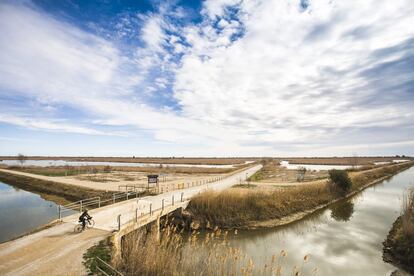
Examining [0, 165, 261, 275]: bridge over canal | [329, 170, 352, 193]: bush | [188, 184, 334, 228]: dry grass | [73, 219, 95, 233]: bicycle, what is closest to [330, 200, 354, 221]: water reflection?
[329, 170, 352, 193]: bush

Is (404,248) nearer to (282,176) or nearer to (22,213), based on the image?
(22,213)

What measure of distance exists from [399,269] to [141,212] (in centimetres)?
1426

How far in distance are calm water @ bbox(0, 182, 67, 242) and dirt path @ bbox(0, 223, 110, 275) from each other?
24.8ft

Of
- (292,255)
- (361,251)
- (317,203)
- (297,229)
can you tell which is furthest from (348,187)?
(292,255)

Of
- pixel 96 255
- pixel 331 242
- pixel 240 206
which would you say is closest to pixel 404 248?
pixel 331 242

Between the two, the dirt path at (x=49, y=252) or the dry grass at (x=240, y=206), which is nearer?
the dirt path at (x=49, y=252)

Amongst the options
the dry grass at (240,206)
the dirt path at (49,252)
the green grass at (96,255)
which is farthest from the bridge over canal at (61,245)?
the dry grass at (240,206)

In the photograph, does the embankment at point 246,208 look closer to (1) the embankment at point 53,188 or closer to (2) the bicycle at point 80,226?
(2) the bicycle at point 80,226

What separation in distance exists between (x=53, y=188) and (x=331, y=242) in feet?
114

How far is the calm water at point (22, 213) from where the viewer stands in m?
18.5

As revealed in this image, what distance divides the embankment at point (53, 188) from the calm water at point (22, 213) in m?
2.13

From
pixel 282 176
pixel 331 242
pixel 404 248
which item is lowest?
pixel 331 242

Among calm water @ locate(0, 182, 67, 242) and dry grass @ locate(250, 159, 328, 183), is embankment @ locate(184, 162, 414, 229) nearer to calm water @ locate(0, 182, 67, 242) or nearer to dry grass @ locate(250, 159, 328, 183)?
calm water @ locate(0, 182, 67, 242)

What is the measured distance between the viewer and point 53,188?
115ft
